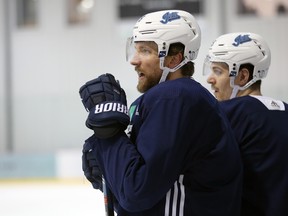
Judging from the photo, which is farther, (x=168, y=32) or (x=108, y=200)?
(x=108, y=200)

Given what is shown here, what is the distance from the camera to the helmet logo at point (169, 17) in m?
1.69

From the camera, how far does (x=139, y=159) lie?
58.9 inches

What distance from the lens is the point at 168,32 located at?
1660 mm

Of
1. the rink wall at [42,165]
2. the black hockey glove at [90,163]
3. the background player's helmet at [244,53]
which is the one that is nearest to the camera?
the black hockey glove at [90,163]

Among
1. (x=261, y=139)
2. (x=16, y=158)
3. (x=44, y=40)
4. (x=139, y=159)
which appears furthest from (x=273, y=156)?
(x=44, y=40)

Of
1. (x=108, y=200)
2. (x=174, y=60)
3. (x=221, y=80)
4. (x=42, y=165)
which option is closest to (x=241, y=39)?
(x=221, y=80)

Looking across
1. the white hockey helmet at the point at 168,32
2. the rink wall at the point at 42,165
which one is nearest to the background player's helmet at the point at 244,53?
the white hockey helmet at the point at 168,32

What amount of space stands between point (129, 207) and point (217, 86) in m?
0.86

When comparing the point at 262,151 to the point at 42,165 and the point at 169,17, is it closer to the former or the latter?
the point at 169,17

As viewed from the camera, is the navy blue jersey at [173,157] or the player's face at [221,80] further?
the player's face at [221,80]

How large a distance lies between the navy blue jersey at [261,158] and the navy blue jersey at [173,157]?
30 centimetres

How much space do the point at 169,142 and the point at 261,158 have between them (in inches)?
22.2

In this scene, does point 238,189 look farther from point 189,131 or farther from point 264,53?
point 264,53

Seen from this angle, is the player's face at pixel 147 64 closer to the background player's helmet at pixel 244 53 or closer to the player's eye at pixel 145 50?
the player's eye at pixel 145 50
